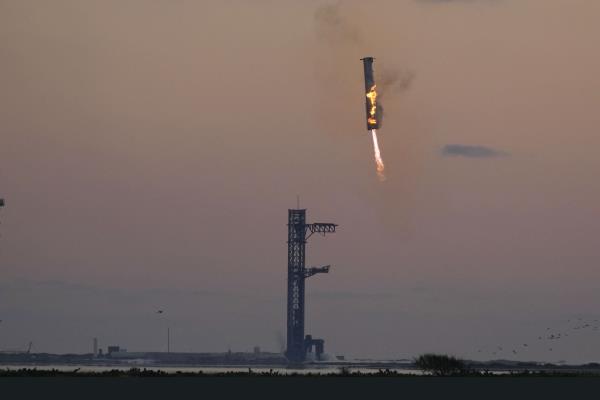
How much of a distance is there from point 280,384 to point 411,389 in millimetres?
14610

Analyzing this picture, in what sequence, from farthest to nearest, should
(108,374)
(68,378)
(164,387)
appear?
(108,374) < (68,378) < (164,387)

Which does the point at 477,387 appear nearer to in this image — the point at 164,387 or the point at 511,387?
the point at 511,387

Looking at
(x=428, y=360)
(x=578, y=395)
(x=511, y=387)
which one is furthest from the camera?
(x=428, y=360)

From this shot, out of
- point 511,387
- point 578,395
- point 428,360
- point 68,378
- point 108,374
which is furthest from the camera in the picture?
point 428,360

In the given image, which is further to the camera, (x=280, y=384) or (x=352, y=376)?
(x=352, y=376)

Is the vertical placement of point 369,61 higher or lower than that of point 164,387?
higher

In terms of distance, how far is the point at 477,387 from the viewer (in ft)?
383

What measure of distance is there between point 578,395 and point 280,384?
94.0 ft

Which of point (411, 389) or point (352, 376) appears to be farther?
point (352, 376)

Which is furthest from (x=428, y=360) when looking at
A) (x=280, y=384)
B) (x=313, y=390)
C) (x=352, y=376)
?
(x=313, y=390)

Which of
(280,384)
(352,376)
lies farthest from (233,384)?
(352,376)

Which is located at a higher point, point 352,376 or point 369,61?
point 369,61

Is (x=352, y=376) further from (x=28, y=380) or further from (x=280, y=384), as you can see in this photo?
(x=28, y=380)

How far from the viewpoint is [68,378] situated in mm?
129000
